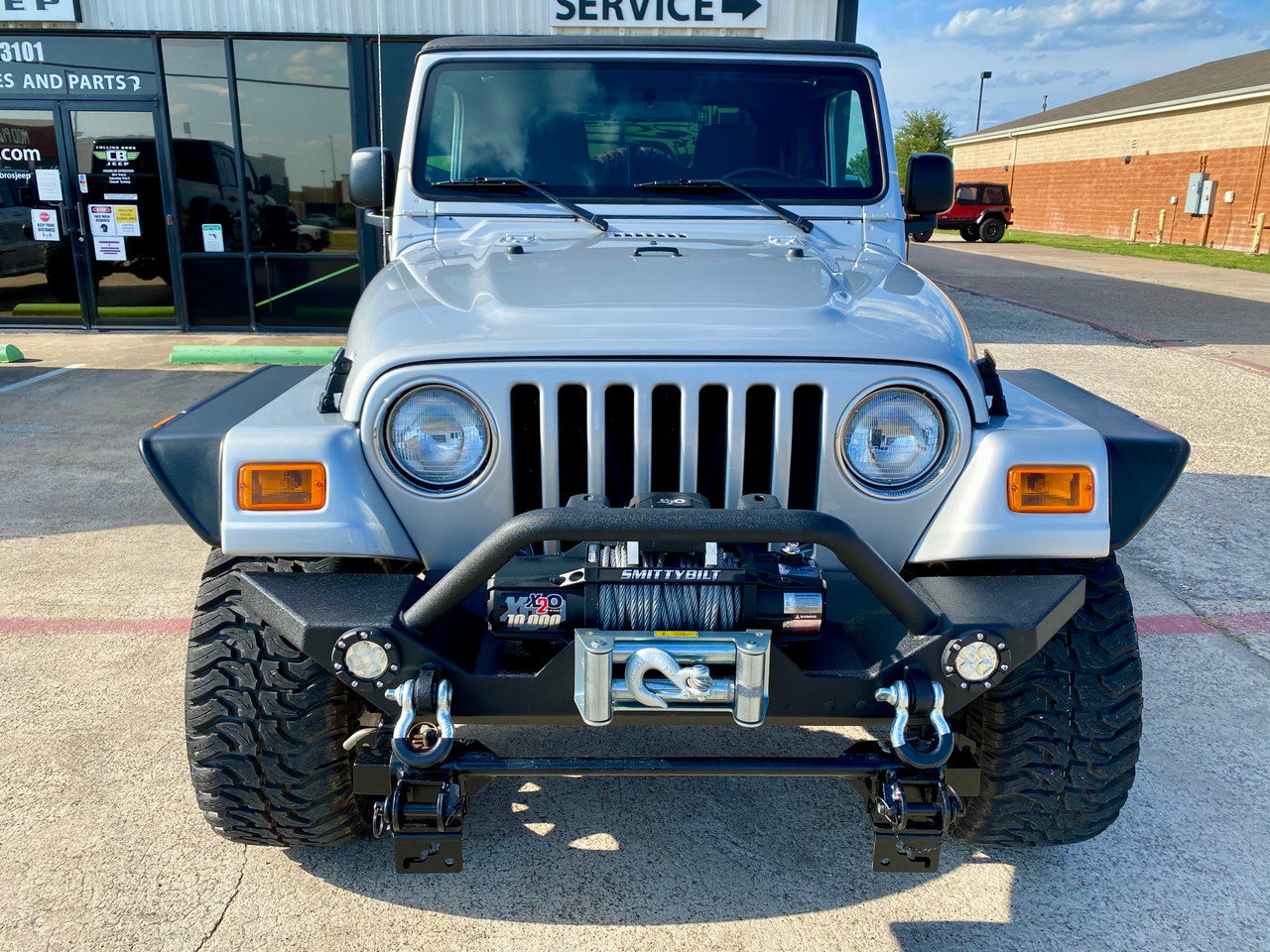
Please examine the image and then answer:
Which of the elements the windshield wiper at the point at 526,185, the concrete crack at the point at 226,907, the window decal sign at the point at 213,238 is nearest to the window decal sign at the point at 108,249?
the window decal sign at the point at 213,238

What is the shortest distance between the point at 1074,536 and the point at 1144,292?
50.9 feet

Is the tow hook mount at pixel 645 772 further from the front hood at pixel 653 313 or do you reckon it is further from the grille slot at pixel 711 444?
the front hood at pixel 653 313

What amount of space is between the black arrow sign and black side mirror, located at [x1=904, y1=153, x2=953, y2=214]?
21.3 feet

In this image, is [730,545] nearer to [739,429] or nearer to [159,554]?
[739,429]

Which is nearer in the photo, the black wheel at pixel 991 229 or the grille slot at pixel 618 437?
the grille slot at pixel 618 437

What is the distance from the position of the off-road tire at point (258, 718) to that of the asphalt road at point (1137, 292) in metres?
9.47

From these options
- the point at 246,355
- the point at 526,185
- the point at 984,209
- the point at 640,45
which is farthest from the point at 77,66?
the point at 984,209

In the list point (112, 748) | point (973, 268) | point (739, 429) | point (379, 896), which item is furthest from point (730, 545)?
point (973, 268)

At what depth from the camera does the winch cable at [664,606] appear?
189 centimetres

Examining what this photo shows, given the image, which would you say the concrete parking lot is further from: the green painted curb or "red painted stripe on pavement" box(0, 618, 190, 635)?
the green painted curb

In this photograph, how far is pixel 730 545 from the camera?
1.96 m

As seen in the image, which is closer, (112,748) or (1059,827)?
(1059,827)

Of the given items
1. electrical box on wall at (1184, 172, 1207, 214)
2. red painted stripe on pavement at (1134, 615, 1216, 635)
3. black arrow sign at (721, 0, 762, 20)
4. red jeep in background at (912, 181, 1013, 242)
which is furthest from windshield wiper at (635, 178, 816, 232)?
electrical box on wall at (1184, 172, 1207, 214)

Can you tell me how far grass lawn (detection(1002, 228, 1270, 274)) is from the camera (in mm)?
21812
